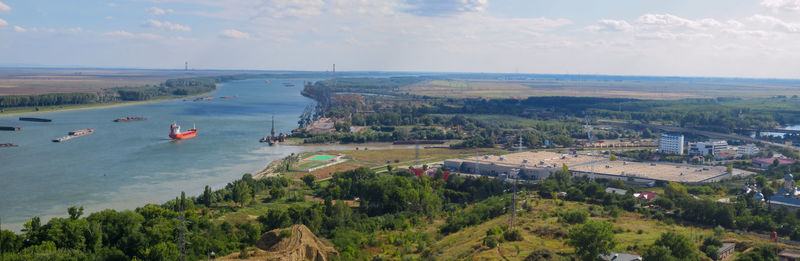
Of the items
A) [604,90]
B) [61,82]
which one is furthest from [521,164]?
[61,82]

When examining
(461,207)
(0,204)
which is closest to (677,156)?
(461,207)

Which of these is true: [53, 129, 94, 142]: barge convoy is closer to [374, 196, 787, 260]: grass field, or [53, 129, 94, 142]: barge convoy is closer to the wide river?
the wide river

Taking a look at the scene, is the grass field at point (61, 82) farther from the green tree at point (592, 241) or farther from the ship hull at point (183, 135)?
the green tree at point (592, 241)

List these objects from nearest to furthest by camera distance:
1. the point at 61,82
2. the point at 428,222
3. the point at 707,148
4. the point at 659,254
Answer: the point at 659,254, the point at 428,222, the point at 707,148, the point at 61,82

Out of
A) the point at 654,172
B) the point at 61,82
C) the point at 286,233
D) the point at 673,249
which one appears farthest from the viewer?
the point at 61,82

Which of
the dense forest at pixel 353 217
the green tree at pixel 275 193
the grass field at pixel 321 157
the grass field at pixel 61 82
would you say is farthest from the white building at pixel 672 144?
the grass field at pixel 61 82

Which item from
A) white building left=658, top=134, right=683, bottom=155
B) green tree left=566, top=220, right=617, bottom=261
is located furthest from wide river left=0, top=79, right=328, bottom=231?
white building left=658, top=134, right=683, bottom=155

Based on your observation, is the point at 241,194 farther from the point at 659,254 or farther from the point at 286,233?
the point at 659,254

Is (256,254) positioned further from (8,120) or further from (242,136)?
(8,120)
